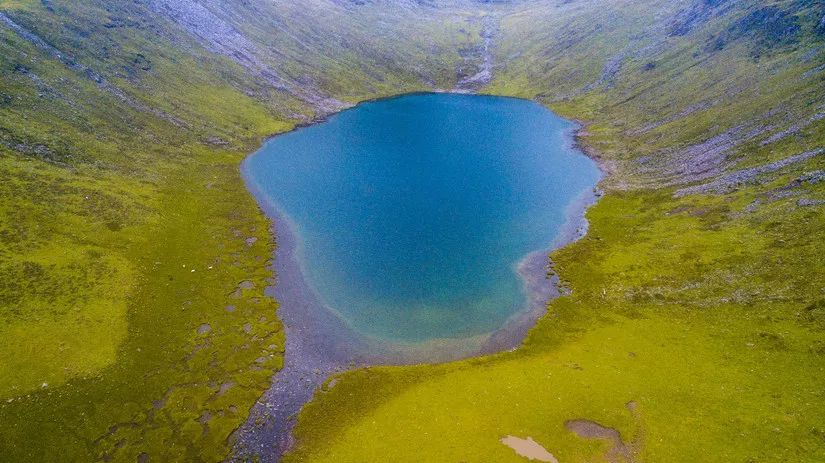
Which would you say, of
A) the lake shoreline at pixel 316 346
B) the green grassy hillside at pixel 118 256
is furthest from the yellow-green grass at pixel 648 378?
the green grassy hillside at pixel 118 256

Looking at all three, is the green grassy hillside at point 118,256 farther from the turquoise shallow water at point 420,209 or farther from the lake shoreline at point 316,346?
the turquoise shallow water at point 420,209

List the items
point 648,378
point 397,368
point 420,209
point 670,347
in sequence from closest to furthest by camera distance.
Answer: point 648,378 → point 397,368 → point 670,347 → point 420,209

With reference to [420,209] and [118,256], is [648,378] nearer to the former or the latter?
[420,209]

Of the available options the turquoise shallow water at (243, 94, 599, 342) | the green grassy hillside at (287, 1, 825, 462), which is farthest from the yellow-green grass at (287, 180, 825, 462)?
the turquoise shallow water at (243, 94, 599, 342)

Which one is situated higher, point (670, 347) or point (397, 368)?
point (670, 347)

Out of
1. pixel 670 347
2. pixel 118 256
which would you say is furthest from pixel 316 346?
pixel 670 347

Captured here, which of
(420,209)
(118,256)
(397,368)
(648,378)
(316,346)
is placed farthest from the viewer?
(420,209)

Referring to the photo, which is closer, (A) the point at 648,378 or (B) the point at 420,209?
(A) the point at 648,378

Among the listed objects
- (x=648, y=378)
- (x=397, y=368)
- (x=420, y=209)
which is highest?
(x=648, y=378)
